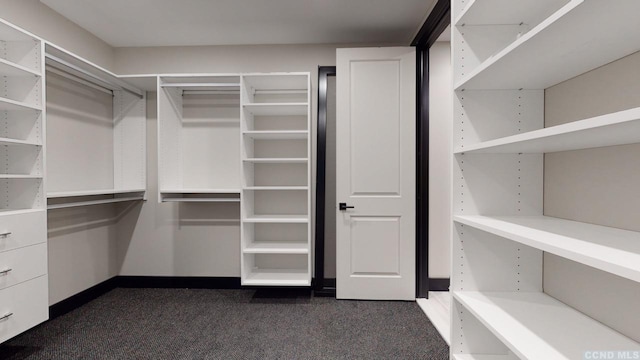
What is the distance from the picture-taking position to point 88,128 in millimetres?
2570

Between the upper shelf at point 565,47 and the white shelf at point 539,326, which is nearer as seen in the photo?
the upper shelf at point 565,47

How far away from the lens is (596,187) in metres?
0.98

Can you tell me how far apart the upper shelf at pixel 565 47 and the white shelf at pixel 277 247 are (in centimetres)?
179

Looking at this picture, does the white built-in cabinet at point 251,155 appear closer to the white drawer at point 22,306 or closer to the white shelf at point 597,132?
the white drawer at point 22,306

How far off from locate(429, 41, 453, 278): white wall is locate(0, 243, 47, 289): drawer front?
2.96 meters

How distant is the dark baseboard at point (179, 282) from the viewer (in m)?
2.86

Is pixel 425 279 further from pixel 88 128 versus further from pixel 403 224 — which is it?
pixel 88 128

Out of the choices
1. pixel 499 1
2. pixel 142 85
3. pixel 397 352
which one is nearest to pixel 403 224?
pixel 397 352

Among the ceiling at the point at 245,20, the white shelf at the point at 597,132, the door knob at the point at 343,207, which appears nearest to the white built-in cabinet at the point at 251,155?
the door knob at the point at 343,207

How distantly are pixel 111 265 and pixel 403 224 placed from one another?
2.87m

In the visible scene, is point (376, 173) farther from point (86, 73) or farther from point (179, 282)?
point (86, 73)

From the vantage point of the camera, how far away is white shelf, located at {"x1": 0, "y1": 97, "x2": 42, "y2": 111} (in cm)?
160

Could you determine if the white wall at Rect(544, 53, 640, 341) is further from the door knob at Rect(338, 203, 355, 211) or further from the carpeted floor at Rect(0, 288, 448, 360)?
the door knob at Rect(338, 203, 355, 211)

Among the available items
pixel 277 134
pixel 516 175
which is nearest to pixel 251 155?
pixel 277 134
